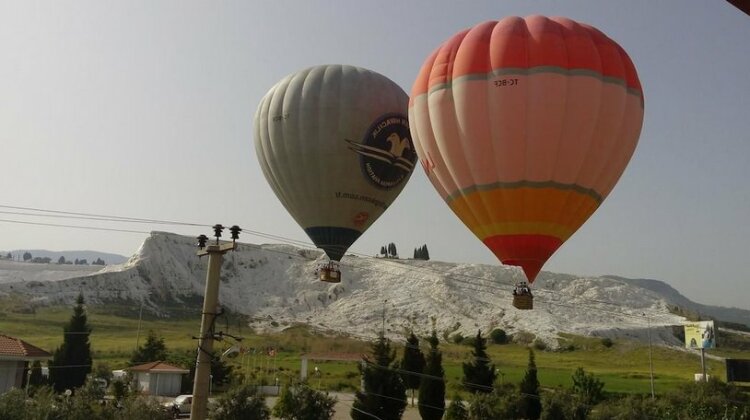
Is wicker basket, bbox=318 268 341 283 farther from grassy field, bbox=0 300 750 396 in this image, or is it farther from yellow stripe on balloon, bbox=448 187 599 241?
grassy field, bbox=0 300 750 396

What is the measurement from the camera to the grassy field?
61.8m

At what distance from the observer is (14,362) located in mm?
33406

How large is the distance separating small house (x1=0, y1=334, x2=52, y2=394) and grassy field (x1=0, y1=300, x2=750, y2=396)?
21.4 m

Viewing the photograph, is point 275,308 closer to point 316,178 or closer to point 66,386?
point 66,386

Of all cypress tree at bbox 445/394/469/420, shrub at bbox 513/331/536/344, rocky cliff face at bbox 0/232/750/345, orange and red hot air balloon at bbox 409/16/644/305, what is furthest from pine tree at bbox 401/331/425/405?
rocky cliff face at bbox 0/232/750/345

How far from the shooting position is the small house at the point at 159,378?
50.1 metres

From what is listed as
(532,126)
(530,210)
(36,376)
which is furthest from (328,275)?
(36,376)

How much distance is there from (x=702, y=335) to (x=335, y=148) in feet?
127

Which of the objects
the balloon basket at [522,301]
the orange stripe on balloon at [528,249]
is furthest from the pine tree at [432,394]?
the orange stripe on balloon at [528,249]

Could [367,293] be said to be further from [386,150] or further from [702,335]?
[386,150]

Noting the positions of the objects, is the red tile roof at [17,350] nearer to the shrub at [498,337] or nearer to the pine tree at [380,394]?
the pine tree at [380,394]

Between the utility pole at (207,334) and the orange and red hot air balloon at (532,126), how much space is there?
800 cm

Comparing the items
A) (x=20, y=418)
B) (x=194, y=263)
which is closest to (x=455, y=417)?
(x=20, y=418)

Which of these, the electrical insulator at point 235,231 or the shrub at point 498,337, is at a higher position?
the electrical insulator at point 235,231
